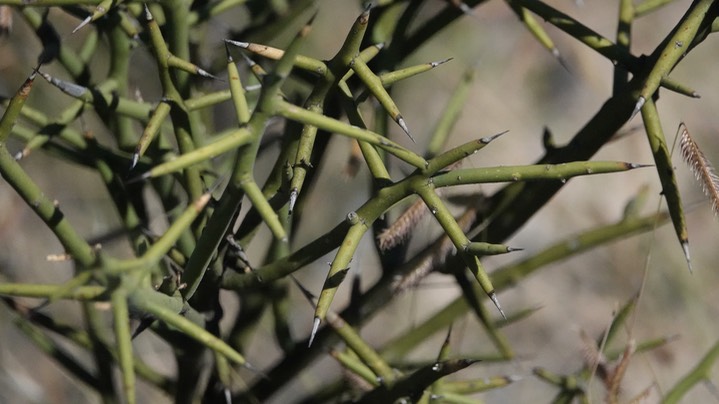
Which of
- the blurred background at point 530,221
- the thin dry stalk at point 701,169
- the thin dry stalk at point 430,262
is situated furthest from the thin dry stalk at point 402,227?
the blurred background at point 530,221

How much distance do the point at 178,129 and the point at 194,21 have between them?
Answer: 23cm

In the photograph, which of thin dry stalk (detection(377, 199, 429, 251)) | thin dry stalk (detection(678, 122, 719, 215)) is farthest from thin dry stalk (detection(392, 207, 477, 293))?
thin dry stalk (detection(678, 122, 719, 215))

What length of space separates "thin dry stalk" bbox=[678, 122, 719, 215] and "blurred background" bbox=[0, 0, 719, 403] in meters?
1.22

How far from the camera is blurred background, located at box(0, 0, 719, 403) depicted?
207 cm

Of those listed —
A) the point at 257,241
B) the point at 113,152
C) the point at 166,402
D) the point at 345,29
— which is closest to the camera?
the point at 113,152

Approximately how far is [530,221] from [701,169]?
1868mm

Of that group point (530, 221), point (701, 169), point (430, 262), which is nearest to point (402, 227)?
point (430, 262)

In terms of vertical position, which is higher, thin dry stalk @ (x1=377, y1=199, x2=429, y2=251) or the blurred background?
Answer: the blurred background

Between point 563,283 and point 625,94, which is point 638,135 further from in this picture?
point 625,94

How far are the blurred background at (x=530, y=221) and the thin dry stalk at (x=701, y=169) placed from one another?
1221mm

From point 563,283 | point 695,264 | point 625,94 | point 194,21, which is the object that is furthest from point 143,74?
point 695,264

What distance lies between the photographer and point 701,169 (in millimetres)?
756

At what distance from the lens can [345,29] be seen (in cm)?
257

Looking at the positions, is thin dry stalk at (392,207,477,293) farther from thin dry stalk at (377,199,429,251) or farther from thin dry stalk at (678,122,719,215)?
thin dry stalk at (678,122,719,215)
